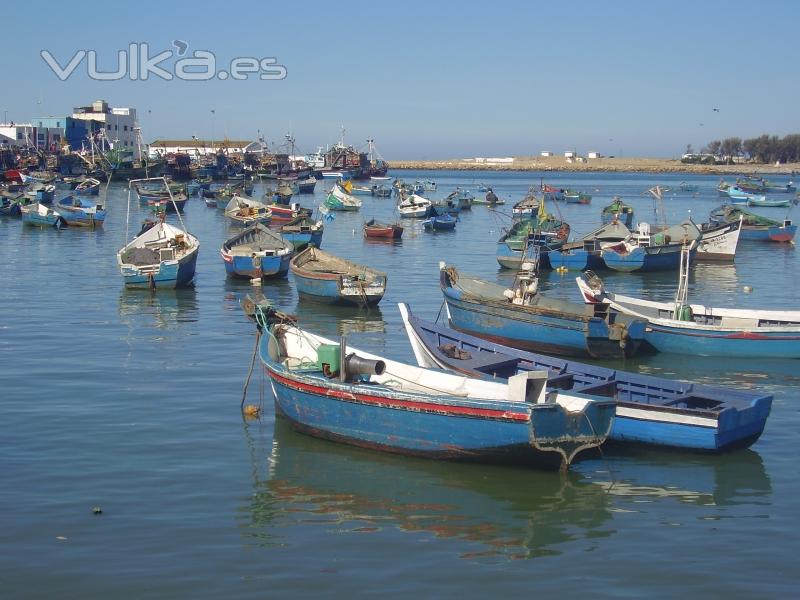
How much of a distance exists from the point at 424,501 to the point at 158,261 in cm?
2146

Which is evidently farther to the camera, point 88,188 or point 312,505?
point 88,188

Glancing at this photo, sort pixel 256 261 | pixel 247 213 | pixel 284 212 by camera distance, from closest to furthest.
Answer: pixel 256 261 < pixel 247 213 < pixel 284 212

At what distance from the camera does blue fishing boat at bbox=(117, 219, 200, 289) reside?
103ft

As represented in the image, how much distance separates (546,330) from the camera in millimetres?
22938

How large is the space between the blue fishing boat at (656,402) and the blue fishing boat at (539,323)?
194 inches

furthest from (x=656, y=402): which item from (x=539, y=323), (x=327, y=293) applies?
(x=327, y=293)

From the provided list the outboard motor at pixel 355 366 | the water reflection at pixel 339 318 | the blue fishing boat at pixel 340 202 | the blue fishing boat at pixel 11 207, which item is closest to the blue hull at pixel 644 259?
the water reflection at pixel 339 318

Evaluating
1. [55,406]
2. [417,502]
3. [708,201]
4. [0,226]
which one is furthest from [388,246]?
A: [708,201]

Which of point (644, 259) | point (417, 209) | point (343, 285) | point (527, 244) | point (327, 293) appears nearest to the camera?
point (343, 285)

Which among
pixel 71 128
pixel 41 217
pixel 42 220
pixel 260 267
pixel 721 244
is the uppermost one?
pixel 71 128

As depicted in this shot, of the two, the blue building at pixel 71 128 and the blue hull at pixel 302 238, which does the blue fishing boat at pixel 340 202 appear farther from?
the blue building at pixel 71 128

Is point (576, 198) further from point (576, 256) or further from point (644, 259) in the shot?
point (644, 259)

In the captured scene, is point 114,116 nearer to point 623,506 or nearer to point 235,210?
point 235,210

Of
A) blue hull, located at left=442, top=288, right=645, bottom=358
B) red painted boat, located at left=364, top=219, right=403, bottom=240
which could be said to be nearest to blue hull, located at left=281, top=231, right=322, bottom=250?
red painted boat, located at left=364, top=219, right=403, bottom=240
